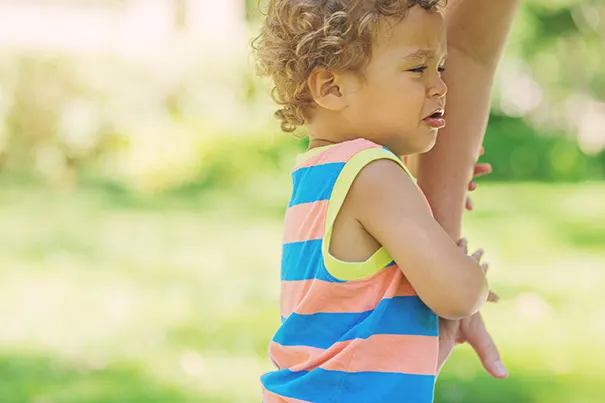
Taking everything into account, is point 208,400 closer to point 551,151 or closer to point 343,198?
point 343,198

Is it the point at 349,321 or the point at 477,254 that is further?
the point at 477,254

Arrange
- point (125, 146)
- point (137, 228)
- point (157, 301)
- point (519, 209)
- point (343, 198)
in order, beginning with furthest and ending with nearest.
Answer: point (125, 146) → point (519, 209) → point (137, 228) → point (157, 301) → point (343, 198)

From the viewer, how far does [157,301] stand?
5.74 meters

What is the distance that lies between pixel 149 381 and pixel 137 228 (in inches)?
174

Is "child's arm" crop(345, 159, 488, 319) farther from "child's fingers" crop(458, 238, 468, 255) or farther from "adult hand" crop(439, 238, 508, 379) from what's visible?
"adult hand" crop(439, 238, 508, 379)

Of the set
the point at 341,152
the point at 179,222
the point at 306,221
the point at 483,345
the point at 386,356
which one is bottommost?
the point at 179,222

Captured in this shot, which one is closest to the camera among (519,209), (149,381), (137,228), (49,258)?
(149,381)

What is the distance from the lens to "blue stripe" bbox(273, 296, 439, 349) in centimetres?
181

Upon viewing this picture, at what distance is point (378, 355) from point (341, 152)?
36cm

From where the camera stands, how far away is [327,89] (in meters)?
1.93

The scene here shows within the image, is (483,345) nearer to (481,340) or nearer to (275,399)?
(481,340)

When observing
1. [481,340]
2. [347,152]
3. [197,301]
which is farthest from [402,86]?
[197,301]

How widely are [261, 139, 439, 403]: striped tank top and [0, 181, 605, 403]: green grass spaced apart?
6.96 ft

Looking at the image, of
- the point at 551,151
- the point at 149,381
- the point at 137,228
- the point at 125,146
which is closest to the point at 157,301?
the point at 149,381
